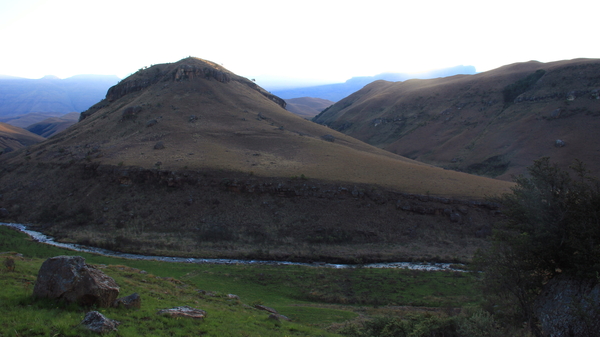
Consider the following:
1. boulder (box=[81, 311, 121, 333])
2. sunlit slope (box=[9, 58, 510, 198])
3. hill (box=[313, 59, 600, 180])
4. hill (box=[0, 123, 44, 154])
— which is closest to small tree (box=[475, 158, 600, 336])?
boulder (box=[81, 311, 121, 333])

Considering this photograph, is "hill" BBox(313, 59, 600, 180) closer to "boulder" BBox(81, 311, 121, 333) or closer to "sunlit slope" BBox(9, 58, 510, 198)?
"sunlit slope" BBox(9, 58, 510, 198)

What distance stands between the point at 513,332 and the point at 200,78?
88575mm

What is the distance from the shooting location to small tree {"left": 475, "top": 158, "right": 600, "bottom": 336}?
14859 mm

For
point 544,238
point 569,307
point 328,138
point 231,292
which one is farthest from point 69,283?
point 328,138

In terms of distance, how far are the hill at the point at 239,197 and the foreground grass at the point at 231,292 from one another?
6.16 m

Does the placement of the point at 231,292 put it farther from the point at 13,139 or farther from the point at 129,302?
the point at 13,139

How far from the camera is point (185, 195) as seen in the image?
4744cm

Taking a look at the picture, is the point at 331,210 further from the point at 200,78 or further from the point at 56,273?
the point at 200,78

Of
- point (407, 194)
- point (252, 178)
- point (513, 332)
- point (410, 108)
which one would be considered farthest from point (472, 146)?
point (513, 332)

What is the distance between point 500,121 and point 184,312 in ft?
310

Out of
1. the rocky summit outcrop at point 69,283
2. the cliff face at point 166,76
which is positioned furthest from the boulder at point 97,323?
the cliff face at point 166,76

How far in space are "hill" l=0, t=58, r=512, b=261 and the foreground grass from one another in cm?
616

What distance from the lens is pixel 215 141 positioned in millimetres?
63188

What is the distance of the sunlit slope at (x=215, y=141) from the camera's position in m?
51.2
